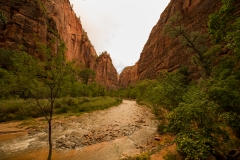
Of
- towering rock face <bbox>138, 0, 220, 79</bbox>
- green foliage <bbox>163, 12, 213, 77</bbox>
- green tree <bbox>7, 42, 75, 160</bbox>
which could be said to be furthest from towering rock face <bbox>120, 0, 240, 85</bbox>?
green tree <bbox>7, 42, 75, 160</bbox>

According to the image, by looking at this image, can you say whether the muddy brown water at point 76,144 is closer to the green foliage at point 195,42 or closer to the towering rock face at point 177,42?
the green foliage at point 195,42

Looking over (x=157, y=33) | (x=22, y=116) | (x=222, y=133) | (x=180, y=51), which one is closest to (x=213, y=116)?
(x=222, y=133)

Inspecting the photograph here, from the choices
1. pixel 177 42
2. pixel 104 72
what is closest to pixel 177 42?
pixel 177 42

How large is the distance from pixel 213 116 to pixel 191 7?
41.7m

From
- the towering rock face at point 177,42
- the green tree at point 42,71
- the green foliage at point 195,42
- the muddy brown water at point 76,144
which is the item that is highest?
the towering rock face at point 177,42

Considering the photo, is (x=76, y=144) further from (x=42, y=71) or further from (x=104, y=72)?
(x=104, y=72)

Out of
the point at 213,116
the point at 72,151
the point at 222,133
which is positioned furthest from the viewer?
the point at 72,151

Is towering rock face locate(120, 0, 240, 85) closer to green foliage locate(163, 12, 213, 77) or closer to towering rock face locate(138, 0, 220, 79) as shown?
towering rock face locate(138, 0, 220, 79)

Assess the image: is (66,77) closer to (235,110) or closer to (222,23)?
(235,110)

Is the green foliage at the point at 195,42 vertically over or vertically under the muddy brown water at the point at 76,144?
over

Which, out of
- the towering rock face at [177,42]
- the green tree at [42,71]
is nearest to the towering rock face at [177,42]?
the towering rock face at [177,42]

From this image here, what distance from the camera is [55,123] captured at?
14.2m

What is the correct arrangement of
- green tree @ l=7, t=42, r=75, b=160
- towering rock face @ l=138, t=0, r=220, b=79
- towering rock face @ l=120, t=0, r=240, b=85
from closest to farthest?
1. green tree @ l=7, t=42, r=75, b=160
2. towering rock face @ l=120, t=0, r=240, b=85
3. towering rock face @ l=138, t=0, r=220, b=79

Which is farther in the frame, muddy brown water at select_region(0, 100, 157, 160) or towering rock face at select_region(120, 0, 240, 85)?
towering rock face at select_region(120, 0, 240, 85)
